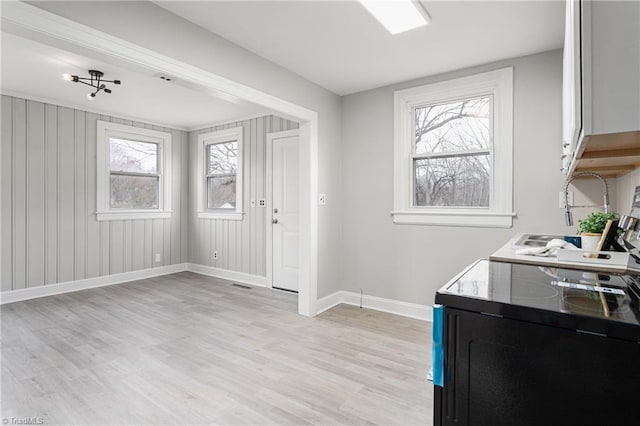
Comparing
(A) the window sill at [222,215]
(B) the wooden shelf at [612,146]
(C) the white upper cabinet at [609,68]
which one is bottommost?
(A) the window sill at [222,215]

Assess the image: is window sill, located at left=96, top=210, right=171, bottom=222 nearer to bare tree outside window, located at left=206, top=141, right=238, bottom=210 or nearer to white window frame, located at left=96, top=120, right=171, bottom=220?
white window frame, located at left=96, top=120, right=171, bottom=220

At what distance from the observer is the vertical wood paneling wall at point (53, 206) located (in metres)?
4.09

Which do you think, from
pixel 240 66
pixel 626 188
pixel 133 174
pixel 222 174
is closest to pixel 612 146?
pixel 626 188

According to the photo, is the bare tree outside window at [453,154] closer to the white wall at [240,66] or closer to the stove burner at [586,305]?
the white wall at [240,66]

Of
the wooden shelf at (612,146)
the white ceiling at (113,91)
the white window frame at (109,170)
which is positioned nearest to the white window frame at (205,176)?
the white ceiling at (113,91)

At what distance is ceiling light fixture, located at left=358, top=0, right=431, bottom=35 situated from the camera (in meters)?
2.17

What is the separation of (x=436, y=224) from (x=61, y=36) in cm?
323

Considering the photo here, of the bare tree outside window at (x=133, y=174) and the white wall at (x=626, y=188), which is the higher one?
the bare tree outside window at (x=133, y=174)

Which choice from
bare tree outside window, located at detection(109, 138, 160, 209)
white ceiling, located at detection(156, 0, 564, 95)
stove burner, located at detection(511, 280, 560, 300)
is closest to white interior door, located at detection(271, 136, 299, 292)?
white ceiling, located at detection(156, 0, 564, 95)

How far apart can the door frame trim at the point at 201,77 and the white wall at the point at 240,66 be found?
0.05 meters

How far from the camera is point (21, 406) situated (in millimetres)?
1982

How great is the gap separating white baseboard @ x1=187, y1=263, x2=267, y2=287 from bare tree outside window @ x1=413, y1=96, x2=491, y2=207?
267 centimetres

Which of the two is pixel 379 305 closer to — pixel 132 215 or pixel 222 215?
pixel 222 215

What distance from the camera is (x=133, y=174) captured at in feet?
17.4
